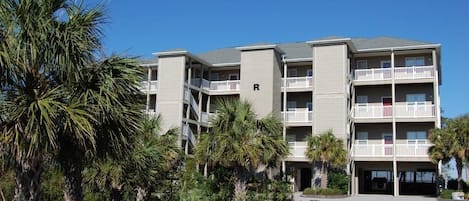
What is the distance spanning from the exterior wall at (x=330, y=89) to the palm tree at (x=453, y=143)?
6220 mm

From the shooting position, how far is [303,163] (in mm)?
39062

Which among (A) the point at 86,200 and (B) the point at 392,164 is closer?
(A) the point at 86,200

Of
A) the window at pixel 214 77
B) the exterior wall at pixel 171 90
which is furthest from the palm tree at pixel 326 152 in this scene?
the window at pixel 214 77

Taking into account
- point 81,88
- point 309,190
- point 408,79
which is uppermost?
point 408,79

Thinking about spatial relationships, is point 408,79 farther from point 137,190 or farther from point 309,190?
point 137,190

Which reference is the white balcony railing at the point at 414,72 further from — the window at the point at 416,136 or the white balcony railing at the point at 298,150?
the white balcony railing at the point at 298,150

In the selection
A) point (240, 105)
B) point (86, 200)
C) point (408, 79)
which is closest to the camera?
point (86, 200)

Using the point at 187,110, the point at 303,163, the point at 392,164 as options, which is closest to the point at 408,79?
the point at 392,164

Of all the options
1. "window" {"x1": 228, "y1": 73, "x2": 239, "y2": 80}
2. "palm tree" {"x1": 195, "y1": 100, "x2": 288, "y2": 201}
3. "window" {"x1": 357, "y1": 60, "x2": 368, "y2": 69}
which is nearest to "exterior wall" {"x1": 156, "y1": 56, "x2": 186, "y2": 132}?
"window" {"x1": 228, "y1": 73, "x2": 239, "y2": 80}

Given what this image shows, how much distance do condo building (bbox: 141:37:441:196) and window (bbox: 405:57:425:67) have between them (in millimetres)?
74

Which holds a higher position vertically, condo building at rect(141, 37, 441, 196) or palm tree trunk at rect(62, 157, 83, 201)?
condo building at rect(141, 37, 441, 196)

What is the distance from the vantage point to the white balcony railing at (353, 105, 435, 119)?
118 ft

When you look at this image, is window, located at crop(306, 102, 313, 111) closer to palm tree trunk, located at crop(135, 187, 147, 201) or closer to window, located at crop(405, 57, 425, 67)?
window, located at crop(405, 57, 425, 67)

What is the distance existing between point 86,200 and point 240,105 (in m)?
8.34
